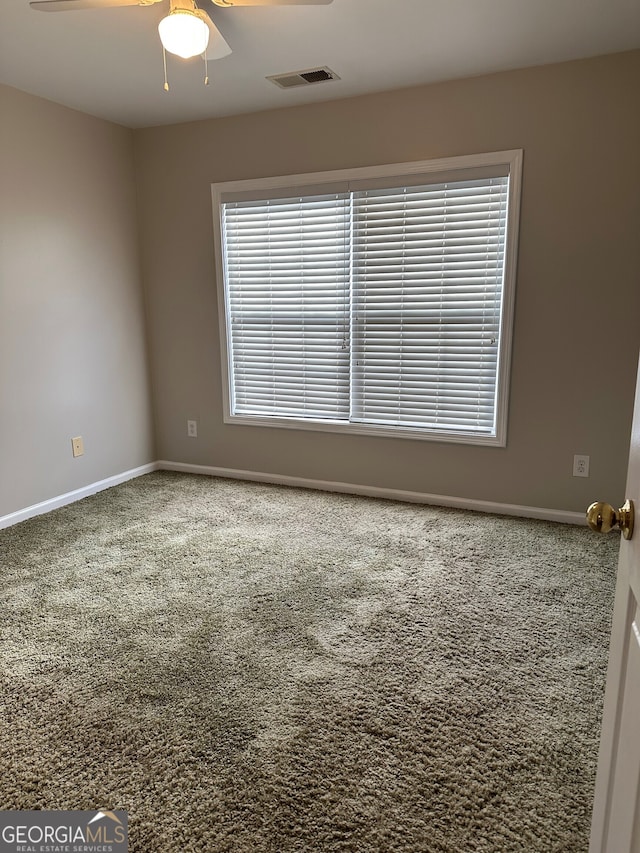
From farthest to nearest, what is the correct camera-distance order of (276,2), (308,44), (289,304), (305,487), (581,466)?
(305,487) → (289,304) → (581,466) → (308,44) → (276,2)

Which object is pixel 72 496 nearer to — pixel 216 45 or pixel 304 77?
pixel 216 45

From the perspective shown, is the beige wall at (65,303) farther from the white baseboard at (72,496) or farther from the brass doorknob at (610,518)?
the brass doorknob at (610,518)

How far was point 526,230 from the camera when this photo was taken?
304cm

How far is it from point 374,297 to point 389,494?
4.20 feet

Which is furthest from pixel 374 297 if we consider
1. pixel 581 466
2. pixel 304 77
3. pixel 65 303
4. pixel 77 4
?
pixel 77 4

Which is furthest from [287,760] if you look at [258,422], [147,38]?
[147,38]

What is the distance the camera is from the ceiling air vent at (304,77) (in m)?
2.92

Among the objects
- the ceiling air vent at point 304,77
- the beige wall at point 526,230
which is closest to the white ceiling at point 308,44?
the ceiling air vent at point 304,77

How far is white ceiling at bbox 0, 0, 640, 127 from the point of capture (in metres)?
2.31

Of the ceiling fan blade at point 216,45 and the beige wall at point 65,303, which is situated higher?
the ceiling fan blade at point 216,45


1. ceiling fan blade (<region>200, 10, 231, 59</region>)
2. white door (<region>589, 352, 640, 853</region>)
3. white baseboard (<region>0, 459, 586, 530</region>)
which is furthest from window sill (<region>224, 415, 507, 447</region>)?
white door (<region>589, 352, 640, 853</region>)

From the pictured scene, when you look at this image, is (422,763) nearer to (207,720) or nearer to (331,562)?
(207,720)

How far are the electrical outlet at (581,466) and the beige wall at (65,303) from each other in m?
3.05

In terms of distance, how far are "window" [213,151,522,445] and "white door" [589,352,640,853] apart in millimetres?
2371
